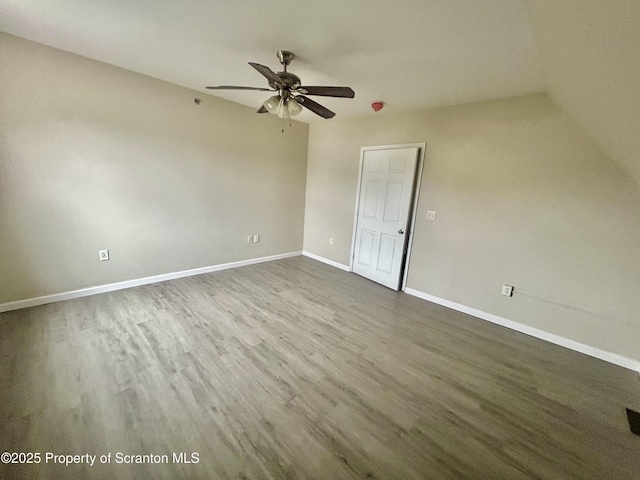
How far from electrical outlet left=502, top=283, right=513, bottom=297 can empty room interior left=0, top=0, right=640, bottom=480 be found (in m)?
0.11

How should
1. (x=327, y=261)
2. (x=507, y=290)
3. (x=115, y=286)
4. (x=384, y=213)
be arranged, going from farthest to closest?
(x=327, y=261), (x=384, y=213), (x=115, y=286), (x=507, y=290)

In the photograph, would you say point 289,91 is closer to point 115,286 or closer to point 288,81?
point 288,81

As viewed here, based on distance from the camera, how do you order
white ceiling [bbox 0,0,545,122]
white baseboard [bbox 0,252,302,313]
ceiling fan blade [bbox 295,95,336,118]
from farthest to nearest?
white baseboard [bbox 0,252,302,313] → ceiling fan blade [bbox 295,95,336,118] → white ceiling [bbox 0,0,545,122]

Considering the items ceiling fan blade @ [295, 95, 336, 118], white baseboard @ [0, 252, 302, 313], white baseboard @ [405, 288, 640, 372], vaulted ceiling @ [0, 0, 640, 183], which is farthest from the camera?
white baseboard @ [0, 252, 302, 313]

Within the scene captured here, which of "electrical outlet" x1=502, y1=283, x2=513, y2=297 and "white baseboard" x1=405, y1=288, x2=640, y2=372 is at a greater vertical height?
"electrical outlet" x1=502, y1=283, x2=513, y2=297

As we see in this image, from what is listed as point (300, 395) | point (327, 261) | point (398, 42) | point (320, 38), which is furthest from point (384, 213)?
point (300, 395)

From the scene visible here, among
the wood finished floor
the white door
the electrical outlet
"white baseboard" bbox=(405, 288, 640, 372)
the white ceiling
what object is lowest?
the wood finished floor

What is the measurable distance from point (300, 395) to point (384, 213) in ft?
8.84

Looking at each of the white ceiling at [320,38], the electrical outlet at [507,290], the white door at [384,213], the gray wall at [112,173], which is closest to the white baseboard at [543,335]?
the electrical outlet at [507,290]

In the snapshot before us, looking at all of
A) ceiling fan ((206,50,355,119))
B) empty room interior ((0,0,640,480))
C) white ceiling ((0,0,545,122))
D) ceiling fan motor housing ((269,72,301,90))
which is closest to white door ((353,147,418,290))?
empty room interior ((0,0,640,480))

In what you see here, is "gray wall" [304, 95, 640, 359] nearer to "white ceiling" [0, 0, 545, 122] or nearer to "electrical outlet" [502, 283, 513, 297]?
"electrical outlet" [502, 283, 513, 297]

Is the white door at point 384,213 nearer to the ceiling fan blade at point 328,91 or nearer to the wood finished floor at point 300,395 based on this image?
the wood finished floor at point 300,395

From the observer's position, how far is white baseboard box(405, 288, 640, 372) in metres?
2.29

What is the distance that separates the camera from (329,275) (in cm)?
409
